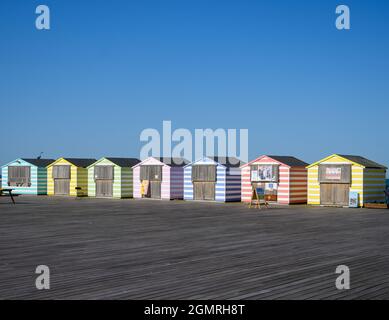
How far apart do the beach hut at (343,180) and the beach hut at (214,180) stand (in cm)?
631

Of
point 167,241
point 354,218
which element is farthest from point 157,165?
point 167,241

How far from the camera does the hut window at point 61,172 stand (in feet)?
168

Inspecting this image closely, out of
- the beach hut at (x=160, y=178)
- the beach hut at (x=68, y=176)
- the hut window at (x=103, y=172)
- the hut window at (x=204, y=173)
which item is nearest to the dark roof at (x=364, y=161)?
the hut window at (x=204, y=173)

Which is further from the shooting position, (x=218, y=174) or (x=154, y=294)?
(x=218, y=174)

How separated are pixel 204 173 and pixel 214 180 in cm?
108

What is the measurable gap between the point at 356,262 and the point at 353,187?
2412 cm

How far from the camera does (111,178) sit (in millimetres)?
48188

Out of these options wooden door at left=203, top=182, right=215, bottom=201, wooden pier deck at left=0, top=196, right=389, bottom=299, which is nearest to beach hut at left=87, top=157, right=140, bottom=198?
A: wooden door at left=203, top=182, right=215, bottom=201

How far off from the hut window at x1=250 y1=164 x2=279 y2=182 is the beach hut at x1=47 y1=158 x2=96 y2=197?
57.6 feet

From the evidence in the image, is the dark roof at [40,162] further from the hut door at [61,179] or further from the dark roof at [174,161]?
the dark roof at [174,161]

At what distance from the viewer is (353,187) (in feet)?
119
